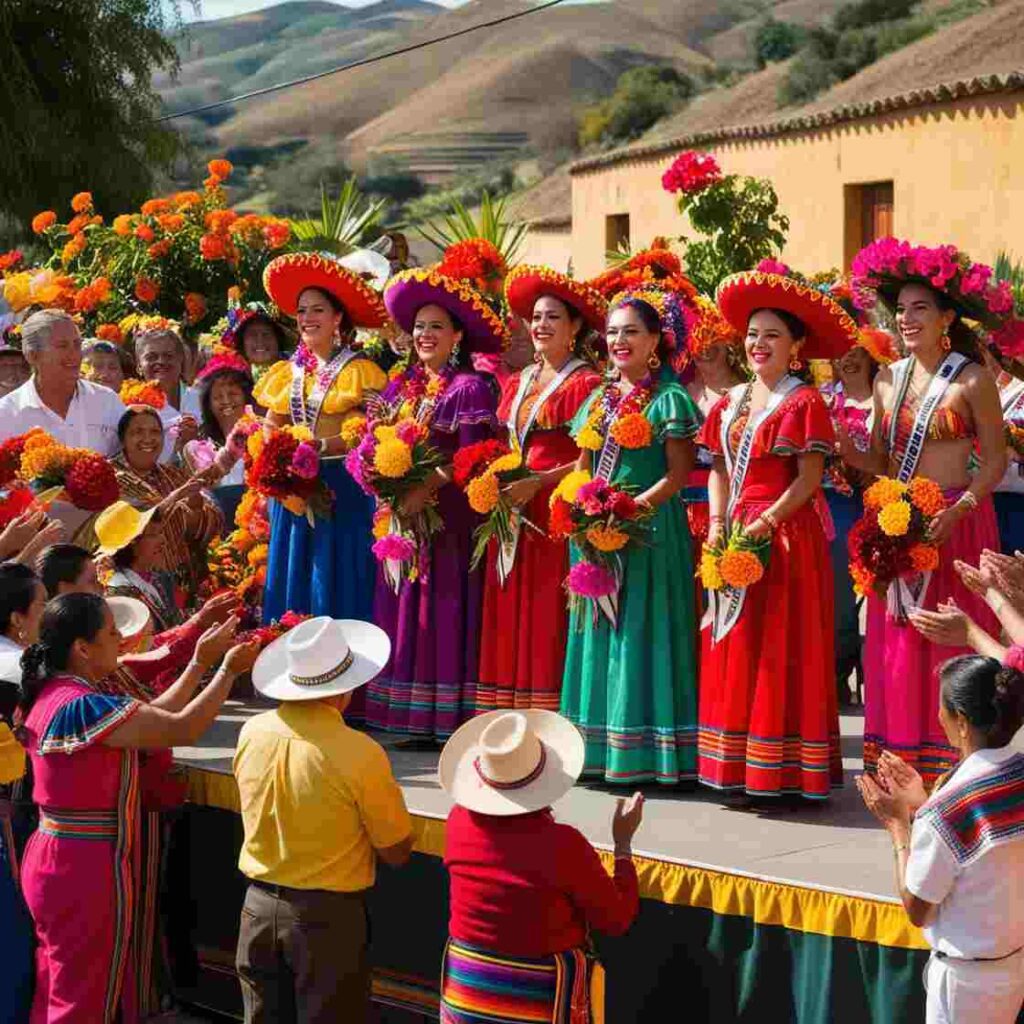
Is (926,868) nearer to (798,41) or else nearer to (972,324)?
(972,324)

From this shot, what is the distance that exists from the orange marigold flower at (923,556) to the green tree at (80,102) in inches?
740

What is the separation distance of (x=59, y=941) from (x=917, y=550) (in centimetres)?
313

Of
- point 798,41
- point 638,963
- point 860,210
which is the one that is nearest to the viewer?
point 638,963

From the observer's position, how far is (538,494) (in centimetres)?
774

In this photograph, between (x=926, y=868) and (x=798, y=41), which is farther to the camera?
(x=798, y=41)

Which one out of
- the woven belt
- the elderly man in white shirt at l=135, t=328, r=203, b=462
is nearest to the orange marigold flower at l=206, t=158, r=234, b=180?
the elderly man in white shirt at l=135, t=328, r=203, b=462

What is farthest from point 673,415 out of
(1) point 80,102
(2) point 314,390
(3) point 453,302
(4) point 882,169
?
(1) point 80,102

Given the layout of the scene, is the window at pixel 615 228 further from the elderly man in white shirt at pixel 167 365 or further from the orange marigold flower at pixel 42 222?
the elderly man in white shirt at pixel 167 365

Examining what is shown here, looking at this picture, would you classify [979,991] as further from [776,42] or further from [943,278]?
[776,42]

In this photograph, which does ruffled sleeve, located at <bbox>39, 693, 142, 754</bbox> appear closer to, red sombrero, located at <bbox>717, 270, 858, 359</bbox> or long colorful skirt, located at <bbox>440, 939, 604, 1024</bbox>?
long colorful skirt, located at <bbox>440, 939, 604, 1024</bbox>

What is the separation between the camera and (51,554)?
661cm

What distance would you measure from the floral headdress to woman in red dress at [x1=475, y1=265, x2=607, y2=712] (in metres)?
1.20

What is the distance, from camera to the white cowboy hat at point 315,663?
5.64m

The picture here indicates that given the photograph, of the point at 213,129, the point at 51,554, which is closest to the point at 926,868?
the point at 51,554
